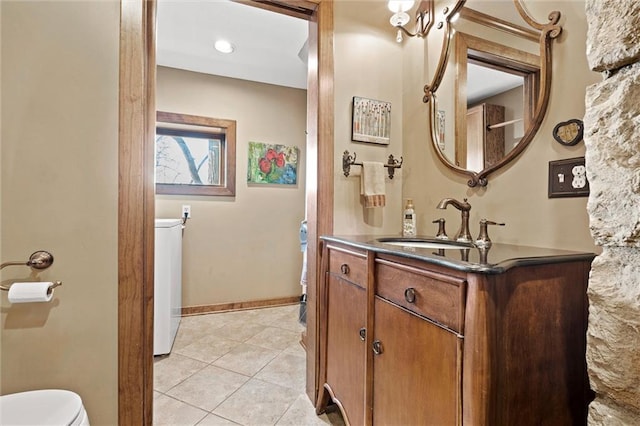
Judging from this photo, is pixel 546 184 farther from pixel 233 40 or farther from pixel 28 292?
pixel 233 40

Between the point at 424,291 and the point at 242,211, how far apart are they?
265cm

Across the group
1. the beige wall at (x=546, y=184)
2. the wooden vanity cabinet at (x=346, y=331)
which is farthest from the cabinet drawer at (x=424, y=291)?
the beige wall at (x=546, y=184)

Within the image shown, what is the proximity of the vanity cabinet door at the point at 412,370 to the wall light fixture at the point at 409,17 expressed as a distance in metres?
1.51

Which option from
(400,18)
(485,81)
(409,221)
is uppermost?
(400,18)

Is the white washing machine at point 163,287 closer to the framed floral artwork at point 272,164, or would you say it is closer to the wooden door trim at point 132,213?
the wooden door trim at point 132,213

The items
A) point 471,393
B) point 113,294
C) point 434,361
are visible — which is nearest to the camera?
point 471,393

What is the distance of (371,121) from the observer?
1.78 metres

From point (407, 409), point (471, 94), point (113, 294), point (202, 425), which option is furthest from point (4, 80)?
point (471, 94)

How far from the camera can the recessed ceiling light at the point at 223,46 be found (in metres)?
2.54

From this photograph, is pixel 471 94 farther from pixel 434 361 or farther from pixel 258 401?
pixel 258 401

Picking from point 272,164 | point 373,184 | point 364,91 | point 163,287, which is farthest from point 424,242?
point 272,164

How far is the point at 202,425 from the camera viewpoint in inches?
58.3

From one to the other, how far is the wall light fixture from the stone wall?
1.09 m

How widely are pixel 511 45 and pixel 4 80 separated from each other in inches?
80.6
